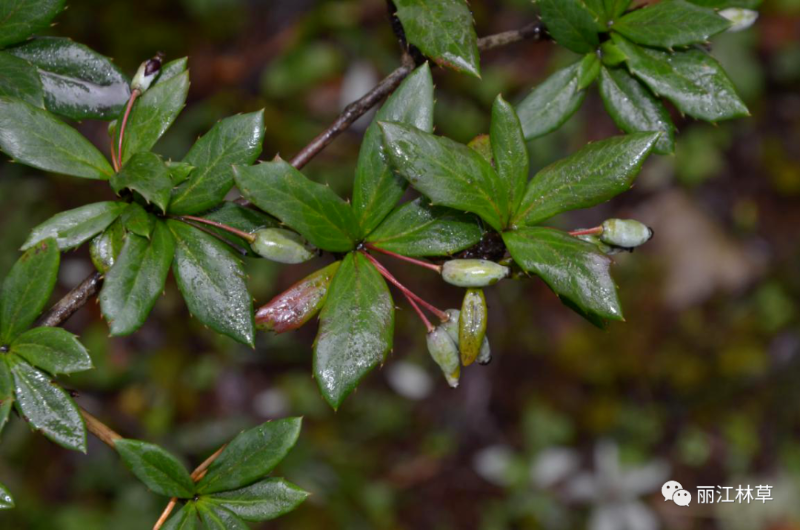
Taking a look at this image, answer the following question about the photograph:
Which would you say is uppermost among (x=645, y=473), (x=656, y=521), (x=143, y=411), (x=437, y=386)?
(x=143, y=411)

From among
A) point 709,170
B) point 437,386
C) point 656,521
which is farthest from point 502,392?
point 709,170

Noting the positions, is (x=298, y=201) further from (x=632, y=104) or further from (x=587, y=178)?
(x=632, y=104)

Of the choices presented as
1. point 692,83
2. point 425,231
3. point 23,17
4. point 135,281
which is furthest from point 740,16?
point 23,17

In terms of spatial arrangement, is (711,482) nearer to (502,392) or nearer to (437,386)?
(502,392)

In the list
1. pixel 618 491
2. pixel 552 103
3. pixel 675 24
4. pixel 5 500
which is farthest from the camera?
pixel 618 491

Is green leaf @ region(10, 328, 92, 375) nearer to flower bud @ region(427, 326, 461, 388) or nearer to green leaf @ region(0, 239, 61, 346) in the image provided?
green leaf @ region(0, 239, 61, 346)

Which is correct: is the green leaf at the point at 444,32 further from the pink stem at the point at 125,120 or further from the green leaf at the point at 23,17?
the green leaf at the point at 23,17

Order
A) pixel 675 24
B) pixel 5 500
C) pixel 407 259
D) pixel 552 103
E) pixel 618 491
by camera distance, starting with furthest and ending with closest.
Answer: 1. pixel 618 491
2. pixel 552 103
3. pixel 675 24
4. pixel 407 259
5. pixel 5 500

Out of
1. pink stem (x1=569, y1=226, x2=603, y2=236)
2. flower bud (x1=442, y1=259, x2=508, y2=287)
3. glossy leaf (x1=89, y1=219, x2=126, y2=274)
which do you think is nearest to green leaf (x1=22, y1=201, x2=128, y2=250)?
glossy leaf (x1=89, y1=219, x2=126, y2=274)
